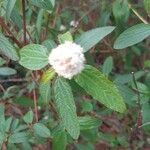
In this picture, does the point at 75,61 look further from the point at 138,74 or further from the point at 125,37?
the point at 138,74

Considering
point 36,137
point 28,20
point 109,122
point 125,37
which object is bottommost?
point 109,122

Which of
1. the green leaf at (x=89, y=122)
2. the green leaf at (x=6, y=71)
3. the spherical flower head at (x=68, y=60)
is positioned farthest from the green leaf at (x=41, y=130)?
the spherical flower head at (x=68, y=60)

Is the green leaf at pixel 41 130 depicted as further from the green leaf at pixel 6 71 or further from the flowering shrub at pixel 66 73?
the green leaf at pixel 6 71

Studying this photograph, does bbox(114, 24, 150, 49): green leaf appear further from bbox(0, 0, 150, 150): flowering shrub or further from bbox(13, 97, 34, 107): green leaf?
bbox(13, 97, 34, 107): green leaf

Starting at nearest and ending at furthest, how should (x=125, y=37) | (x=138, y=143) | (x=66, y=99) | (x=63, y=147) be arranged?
1. (x=66, y=99)
2. (x=125, y=37)
3. (x=63, y=147)
4. (x=138, y=143)

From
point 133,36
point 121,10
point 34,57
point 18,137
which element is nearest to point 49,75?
point 34,57

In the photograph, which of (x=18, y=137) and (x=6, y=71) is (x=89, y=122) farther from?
(x=6, y=71)

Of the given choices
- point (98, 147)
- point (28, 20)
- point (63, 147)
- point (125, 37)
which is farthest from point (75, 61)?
point (98, 147)
